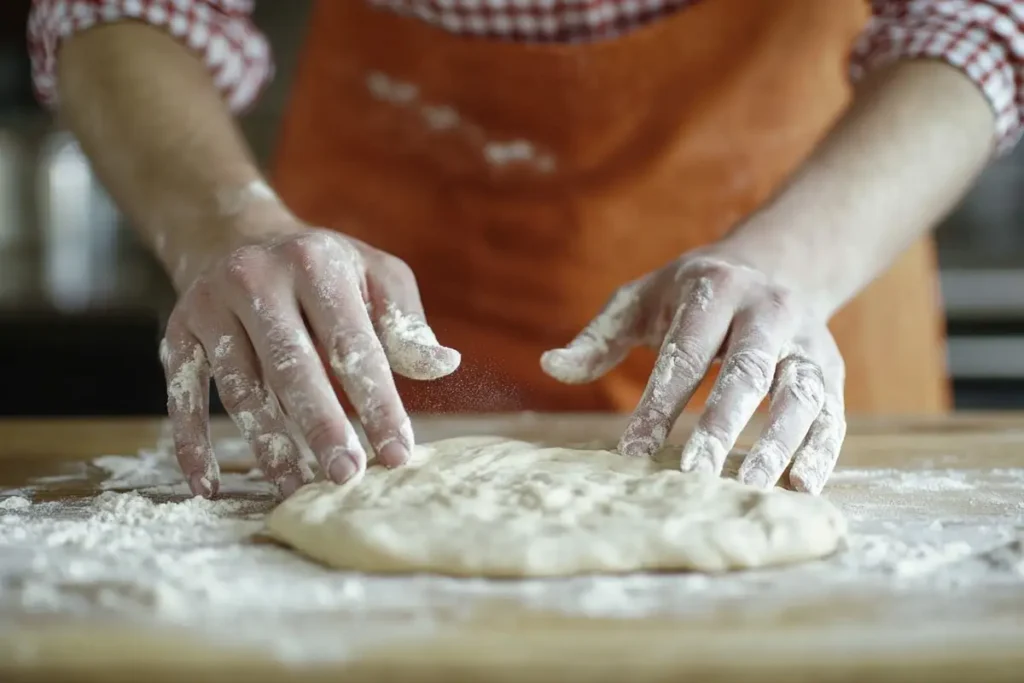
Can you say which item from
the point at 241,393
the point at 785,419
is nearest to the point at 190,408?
the point at 241,393

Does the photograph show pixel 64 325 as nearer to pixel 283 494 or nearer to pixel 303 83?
pixel 303 83

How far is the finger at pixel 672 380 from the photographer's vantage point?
98cm

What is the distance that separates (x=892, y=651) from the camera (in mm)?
577

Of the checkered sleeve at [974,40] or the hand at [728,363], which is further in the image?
the checkered sleeve at [974,40]

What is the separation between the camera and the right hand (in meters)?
0.92

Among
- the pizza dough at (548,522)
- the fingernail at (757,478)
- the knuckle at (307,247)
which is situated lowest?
the fingernail at (757,478)

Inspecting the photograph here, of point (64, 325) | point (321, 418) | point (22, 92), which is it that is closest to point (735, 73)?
point (321, 418)

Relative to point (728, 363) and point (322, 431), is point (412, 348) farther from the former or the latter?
point (728, 363)

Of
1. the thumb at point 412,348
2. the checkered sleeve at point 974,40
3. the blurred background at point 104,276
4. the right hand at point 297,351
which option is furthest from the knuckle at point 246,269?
the blurred background at point 104,276

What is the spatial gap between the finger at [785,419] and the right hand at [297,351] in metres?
0.29

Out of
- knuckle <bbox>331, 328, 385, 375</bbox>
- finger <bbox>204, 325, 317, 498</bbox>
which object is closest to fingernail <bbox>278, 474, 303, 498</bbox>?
finger <bbox>204, 325, 317, 498</bbox>

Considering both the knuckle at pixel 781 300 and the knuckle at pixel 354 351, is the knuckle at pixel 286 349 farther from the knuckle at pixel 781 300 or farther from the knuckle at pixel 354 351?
the knuckle at pixel 781 300

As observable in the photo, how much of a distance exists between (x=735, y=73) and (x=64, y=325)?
190 centimetres

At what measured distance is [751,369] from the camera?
967mm
